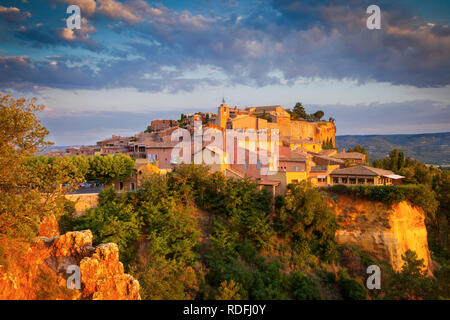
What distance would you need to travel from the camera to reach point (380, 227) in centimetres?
1892

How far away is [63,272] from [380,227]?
1818 centimetres

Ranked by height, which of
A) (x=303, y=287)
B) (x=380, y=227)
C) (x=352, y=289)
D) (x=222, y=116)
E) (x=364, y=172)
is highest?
(x=222, y=116)

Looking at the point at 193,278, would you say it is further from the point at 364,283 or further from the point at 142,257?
the point at 364,283

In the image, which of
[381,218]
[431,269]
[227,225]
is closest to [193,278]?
[227,225]

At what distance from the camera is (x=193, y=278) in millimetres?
13344

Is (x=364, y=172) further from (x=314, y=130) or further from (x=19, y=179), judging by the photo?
(x=314, y=130)

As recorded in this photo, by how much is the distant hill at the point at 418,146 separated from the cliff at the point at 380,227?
27116 millimetres

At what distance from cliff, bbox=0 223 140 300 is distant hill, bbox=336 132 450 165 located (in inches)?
1771

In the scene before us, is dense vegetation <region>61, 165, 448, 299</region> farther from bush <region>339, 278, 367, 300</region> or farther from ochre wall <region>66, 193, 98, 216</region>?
ochre wall <region>66, 193, 98, 216</region>

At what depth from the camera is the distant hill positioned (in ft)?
149

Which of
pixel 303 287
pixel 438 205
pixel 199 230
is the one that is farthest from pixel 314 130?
pixel 303 287

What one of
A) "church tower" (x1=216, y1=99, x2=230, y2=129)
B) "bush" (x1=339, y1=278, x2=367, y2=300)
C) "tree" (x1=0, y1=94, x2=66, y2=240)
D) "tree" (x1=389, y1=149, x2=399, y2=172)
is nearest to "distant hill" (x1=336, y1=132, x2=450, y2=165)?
"tree" (x1=389, y1=149, x2=399, y2=172)

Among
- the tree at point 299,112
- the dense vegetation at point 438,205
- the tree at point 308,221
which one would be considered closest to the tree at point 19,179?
the tree at point 308,221
